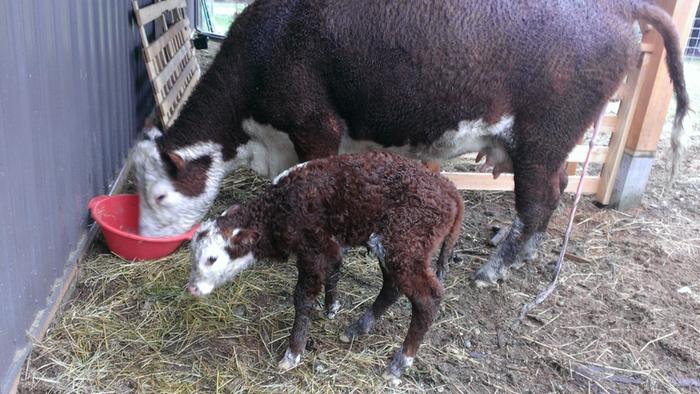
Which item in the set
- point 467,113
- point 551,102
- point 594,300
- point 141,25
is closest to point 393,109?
point 467,113

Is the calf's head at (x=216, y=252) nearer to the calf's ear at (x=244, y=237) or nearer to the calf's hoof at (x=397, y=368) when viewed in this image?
the calf's ear at (x=244, y=237)

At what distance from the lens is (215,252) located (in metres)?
2.96

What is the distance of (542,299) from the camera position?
4.12 metres

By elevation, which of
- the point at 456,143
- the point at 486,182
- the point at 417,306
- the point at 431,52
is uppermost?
the point at 431,52

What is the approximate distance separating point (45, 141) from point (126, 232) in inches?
44.7

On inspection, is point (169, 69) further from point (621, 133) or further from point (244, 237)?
point (621, 133)

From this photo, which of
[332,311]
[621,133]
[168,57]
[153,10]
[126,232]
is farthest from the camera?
[168,57]

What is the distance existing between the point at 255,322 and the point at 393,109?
5.55 ft

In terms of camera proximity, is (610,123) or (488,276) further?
(610,123)

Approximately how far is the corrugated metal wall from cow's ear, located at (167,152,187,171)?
1.91 feet

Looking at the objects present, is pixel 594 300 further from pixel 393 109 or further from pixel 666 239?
pixel 393 109

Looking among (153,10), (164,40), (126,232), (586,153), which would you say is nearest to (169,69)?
(164,40)

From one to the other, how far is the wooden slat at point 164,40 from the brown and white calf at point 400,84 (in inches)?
72.9

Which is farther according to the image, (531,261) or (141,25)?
(141,25)
